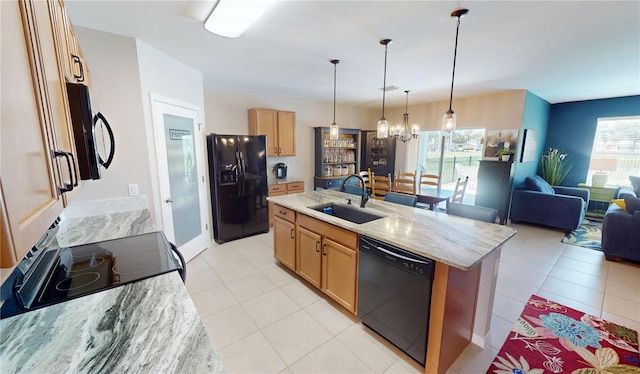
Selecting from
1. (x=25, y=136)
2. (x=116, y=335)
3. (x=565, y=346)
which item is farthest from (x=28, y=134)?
(x=565, y=346)

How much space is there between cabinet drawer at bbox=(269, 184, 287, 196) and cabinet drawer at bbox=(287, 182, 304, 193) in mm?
95

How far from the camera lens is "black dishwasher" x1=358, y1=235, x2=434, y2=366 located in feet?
5.42

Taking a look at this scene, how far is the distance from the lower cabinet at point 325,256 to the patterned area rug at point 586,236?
4.18 metres

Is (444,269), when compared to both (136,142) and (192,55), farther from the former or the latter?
(192,55)

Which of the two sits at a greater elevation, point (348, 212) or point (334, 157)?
point (334, 157)

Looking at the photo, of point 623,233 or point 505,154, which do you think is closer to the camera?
point 623,233

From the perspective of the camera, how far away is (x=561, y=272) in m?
3.14

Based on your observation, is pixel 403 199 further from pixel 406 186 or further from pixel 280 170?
pixel 280 170

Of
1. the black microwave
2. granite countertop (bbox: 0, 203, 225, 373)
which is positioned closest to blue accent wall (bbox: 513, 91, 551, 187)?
granite countertop (bbox: 0, 203, 225, 373)

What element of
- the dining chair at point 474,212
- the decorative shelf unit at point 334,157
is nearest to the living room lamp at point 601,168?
the decorative shelf unit at point 334,157

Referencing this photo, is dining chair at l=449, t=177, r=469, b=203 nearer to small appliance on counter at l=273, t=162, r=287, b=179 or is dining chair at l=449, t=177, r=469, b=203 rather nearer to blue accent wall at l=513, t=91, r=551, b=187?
blue accent wall at l=513, t=91, r=551, b=187

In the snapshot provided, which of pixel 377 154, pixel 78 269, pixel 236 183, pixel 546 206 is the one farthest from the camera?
pixel 377 154

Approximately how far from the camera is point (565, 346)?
2.02 metres

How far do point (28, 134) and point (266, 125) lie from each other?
169 inches
